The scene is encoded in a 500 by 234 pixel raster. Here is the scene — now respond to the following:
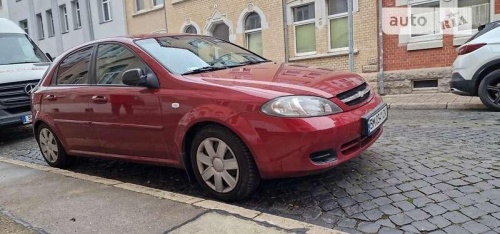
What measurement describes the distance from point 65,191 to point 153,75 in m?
1.52

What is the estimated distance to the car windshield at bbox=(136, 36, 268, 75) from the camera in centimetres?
411

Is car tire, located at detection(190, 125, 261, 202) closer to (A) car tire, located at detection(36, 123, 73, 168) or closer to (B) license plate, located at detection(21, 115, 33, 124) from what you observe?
(A) car tire, located at detection(36, 123, 73, 168)

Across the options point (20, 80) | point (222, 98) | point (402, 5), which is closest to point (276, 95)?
point (222, 98)

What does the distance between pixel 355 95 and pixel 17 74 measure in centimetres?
742

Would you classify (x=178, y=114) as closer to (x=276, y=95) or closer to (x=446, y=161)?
(x=276, y=95)

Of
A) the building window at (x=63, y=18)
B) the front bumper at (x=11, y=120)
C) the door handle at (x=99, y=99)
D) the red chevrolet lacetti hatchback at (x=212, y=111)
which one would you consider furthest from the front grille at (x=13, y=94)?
the building window at (x=63, y=18)

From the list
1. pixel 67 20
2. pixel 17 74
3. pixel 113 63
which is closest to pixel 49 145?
pixel 113 63

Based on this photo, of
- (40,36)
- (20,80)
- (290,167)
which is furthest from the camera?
(40,36)

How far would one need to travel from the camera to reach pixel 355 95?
3725 millimetres

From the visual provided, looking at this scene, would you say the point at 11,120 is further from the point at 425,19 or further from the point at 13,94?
the point at 425,19

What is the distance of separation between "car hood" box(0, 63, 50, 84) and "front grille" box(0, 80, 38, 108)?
0.09 m

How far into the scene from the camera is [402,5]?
37.6 feet

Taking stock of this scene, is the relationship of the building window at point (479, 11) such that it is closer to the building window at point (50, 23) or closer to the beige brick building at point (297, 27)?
the beige brick building at point (297, 27)

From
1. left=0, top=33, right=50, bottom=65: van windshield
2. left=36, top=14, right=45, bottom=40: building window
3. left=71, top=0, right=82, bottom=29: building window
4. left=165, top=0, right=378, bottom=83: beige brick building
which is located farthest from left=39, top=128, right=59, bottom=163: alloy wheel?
left=36, top=14, right=45, bottom=40: building window
